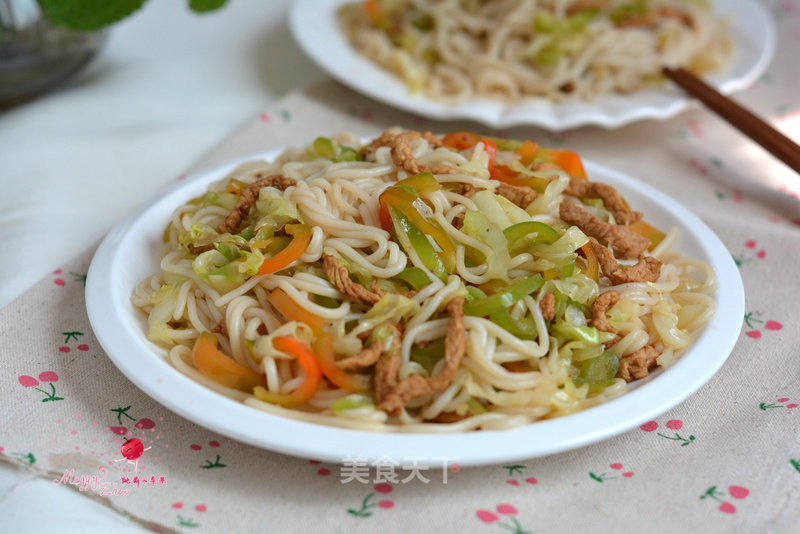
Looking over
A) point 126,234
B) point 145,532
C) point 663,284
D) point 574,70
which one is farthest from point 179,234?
point 574,70

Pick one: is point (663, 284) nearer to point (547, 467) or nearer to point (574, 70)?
point (547, 467)

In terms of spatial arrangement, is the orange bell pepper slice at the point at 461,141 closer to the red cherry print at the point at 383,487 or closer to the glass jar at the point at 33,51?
the red cherry print at the point at 383,487

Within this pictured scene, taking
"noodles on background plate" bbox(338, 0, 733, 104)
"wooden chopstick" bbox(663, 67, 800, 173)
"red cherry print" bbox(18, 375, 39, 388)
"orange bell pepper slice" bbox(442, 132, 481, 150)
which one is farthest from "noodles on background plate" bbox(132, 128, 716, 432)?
"noodles on background plate" bbox(338, 0, 733, 104)

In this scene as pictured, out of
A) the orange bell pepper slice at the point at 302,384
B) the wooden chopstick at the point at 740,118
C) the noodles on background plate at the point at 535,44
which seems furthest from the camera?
the noodles on background plate at the point at 535,44

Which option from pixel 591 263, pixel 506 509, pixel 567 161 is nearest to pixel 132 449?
pixel 506 509

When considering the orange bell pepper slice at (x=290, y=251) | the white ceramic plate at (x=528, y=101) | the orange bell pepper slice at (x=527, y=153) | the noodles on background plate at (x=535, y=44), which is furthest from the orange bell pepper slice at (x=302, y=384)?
the noodles on background plate at (x=535, y=44)

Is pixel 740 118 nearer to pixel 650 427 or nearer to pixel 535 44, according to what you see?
pixel 535 44
